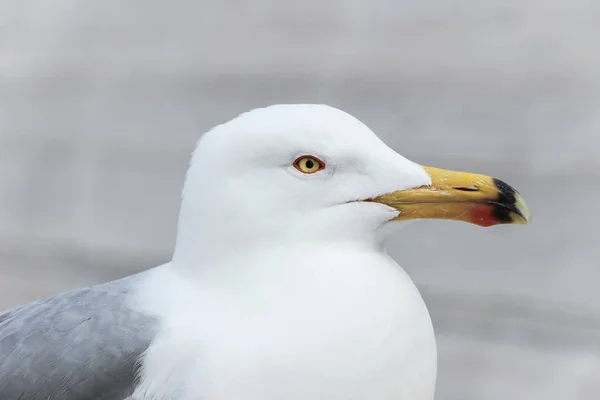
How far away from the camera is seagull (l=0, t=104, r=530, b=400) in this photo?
616 mm

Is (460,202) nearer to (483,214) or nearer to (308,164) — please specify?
(483,214)

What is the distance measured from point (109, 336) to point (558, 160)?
91cm

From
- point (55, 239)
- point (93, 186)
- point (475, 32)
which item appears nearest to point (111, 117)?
point (93, 186)

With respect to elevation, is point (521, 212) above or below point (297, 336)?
above

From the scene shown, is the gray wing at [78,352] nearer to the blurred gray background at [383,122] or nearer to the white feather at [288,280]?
the white feather at [288,280]

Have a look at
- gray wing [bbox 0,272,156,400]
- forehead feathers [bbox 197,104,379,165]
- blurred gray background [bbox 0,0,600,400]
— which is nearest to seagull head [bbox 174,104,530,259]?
forehead feathers [bbox 197,104,379,165]

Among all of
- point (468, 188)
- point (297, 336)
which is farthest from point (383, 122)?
point (297, 336)

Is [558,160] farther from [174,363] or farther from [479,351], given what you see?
[174,363]

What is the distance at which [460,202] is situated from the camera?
66 cm

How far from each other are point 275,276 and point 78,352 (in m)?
0.20

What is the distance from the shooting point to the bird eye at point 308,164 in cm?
66

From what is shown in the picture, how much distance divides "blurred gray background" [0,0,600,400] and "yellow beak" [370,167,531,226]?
0.64 metres

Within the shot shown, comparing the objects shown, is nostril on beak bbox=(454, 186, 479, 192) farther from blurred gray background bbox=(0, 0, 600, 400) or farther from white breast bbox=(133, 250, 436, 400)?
blurred gray background bbox=(0, 0, 600, 400)

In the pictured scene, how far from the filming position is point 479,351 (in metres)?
1.35
